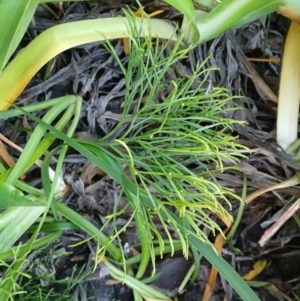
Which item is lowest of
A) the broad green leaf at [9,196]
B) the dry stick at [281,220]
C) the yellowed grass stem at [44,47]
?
the dry stick at [281,220]

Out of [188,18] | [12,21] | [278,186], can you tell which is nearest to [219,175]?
[278,186]

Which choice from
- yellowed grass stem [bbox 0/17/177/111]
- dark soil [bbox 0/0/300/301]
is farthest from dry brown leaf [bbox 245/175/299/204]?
yellowed grass stem [bbox 0/17/177/111]

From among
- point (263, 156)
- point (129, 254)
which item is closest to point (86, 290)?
point (129, 254)

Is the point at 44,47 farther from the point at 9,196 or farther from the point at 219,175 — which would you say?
the point at 219,175

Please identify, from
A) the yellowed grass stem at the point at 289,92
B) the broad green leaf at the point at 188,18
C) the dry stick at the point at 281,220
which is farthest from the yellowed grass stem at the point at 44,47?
the dry stick at the point at 281,220

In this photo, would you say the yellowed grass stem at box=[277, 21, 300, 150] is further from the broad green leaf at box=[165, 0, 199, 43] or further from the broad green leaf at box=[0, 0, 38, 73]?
the broad green leaf at box=[0, 0, 38, 73]

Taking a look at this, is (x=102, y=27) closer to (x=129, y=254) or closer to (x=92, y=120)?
(x=92, y=120)

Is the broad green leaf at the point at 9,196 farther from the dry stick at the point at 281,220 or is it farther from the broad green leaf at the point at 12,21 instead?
the dry stick at the point at 281,220

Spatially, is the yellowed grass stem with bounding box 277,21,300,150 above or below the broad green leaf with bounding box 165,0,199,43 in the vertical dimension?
below
